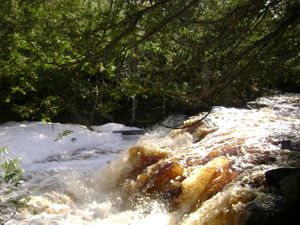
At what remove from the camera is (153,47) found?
4.17 metres

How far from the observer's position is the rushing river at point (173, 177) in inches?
220

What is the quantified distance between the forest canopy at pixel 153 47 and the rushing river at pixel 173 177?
0.74m

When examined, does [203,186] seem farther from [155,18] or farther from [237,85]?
[155,18]

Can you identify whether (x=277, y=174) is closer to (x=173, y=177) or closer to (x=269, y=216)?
(x=269, y=216)

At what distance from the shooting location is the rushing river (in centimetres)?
558

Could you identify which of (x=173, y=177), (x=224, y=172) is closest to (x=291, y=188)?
(x=224, y=172)

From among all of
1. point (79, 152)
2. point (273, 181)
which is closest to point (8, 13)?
point (273, 181)

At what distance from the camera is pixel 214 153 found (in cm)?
678

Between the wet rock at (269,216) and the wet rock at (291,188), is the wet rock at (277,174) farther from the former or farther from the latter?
the wet rock at (269,216)

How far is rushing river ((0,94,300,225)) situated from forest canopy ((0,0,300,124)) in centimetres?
74

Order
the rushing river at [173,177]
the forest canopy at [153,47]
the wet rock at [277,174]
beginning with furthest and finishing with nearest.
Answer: the rushing river at [173,177] < the wet rock at [277,174] < the forest canopy at [153,47]

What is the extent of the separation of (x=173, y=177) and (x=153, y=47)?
2913 mm

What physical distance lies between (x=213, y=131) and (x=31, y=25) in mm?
5030

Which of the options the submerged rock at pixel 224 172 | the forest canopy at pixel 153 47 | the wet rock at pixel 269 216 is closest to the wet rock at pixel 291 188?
the submerged rock at pixel 224 172
